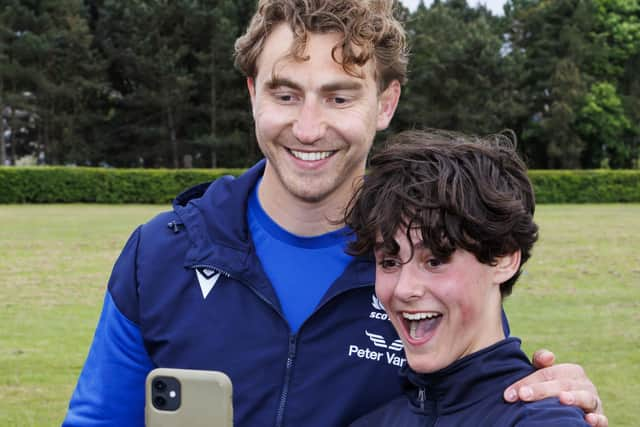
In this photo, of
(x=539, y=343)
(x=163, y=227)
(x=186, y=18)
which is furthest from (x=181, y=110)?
(x=163, y=227)

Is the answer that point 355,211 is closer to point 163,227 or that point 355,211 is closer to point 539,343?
point 163,227

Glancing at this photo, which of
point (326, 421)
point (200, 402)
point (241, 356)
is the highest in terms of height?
point (200, 402)

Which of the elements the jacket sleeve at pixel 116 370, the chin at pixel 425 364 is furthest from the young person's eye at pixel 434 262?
the jacket sleeve at pixel 116 370

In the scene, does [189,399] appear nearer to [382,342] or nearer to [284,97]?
[382,342]

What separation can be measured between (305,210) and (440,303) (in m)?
0.76

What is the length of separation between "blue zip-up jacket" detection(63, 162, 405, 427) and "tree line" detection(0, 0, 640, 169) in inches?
1668

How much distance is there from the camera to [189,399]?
5.52 feet

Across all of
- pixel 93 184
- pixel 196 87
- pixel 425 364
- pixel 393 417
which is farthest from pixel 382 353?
pixel 196 87

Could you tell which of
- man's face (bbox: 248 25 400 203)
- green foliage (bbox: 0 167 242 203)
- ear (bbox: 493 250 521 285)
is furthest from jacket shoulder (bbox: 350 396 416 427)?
green foliage (bbox: 0 167 242 203)

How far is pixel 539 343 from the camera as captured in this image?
8.74 m

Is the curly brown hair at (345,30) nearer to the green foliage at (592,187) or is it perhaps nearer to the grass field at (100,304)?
the grass field at (100,304)

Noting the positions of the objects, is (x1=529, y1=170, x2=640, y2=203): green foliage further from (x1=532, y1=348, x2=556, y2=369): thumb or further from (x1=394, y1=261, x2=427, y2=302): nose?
(x1=394, y1=261, x2=427, y2=302): nose

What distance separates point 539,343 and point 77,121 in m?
43.6

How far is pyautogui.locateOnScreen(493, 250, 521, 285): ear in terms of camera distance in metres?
2.43
